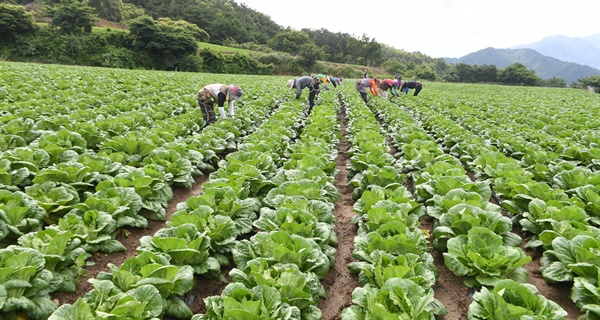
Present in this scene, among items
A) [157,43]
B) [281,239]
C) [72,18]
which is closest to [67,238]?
[281,239]

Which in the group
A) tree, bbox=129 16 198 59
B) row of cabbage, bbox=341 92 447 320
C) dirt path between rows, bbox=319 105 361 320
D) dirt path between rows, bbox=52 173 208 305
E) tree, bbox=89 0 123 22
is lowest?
dirt path between rows, bbox=319 105 361 320

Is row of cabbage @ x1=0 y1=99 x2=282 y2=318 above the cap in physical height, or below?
below

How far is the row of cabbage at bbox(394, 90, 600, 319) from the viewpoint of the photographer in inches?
117

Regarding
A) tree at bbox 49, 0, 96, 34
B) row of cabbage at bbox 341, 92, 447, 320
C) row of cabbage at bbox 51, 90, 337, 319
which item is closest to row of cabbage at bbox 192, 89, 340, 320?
row of cabbage at bbox 51, 90, 337, 319

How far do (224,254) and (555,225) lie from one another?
3755mm

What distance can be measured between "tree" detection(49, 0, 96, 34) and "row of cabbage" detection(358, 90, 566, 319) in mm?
49999

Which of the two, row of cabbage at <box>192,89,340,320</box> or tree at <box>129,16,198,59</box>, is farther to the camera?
tree at <box>129,16,198,59</box>

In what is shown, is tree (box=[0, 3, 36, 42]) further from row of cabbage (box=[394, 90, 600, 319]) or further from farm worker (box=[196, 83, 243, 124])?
row of cabbage (box=[394, 90, 600, 319])

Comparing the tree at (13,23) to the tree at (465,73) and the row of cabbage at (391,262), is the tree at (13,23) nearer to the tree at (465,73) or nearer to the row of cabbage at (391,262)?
the row of cabbage at (391,262)

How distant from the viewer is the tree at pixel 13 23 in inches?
1429

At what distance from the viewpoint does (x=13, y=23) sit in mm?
36875

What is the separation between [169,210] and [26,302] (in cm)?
262

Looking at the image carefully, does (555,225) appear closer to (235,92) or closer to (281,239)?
(281,239)

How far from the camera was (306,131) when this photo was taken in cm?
914
